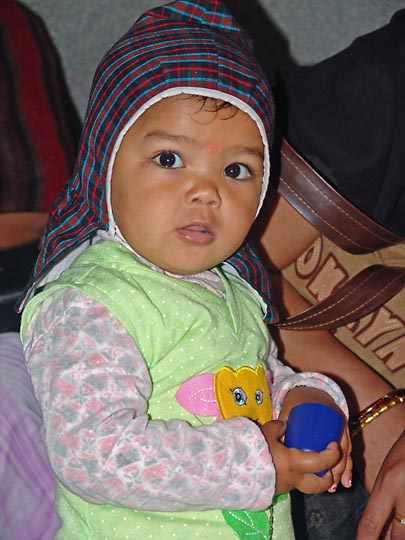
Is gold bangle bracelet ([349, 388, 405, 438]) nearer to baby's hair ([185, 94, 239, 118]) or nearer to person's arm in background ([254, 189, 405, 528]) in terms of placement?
person's arm in background ([254, 189, 405, 528])

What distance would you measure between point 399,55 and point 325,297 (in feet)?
1.52

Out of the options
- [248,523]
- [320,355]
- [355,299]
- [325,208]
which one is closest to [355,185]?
[325,208]

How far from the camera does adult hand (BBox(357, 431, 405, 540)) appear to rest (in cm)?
116

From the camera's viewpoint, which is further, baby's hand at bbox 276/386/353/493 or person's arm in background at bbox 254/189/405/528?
person's arm in background at bbox 254/189/405/528

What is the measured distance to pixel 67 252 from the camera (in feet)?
3.52

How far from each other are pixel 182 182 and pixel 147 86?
0.13 metres

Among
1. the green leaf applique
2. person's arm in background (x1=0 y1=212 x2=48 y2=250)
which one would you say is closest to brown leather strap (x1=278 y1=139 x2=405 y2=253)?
person's arm in background (x1=0 y1=212 x2=48 y2=250)

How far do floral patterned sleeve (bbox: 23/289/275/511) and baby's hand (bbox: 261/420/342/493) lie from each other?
0.03 m

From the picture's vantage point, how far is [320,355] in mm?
1376

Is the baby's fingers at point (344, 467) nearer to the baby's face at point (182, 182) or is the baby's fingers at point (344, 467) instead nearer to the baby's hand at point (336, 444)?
the baby's hand at point (336, 444)

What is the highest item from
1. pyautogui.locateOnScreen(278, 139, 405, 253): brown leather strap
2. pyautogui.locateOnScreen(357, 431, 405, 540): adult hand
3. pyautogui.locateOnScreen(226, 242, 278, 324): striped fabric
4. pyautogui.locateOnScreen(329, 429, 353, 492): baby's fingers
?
pyautogui.locateOnScreen(278, 139, 405, 253): brown leather strap

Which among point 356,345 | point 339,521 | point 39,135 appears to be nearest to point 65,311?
point 39,135

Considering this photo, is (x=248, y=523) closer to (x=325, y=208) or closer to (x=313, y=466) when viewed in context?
(x=313, y=466)

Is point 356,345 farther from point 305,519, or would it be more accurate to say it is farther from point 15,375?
point 15,375
